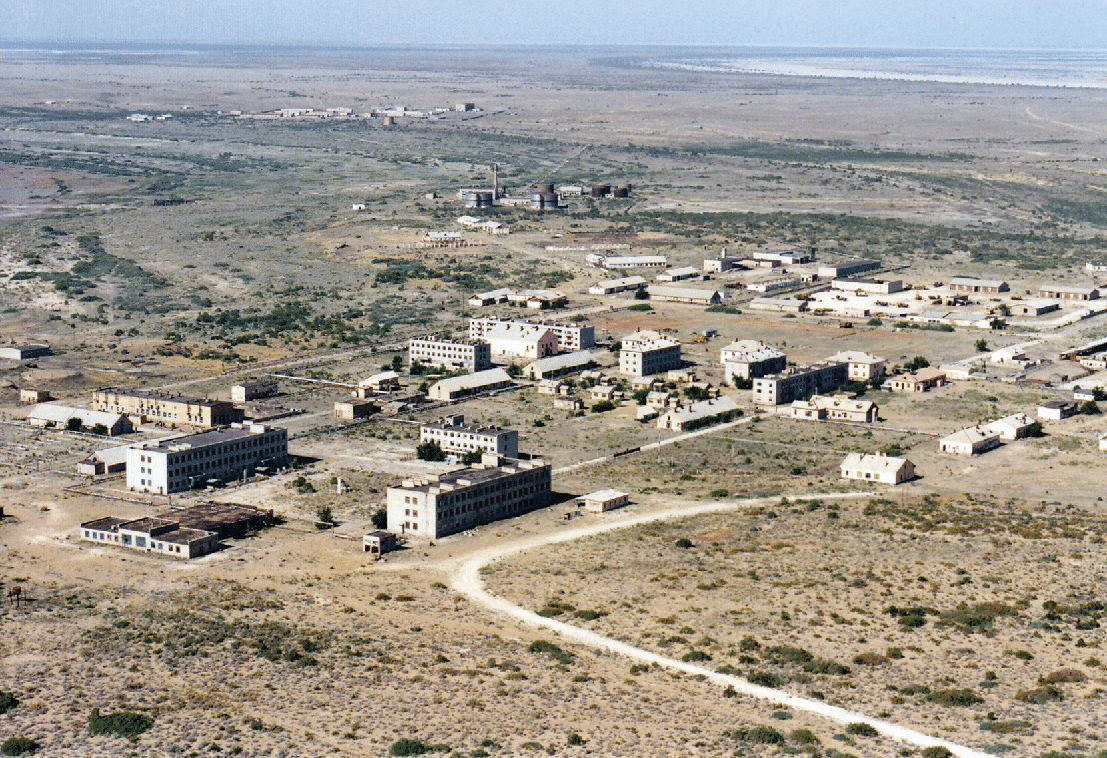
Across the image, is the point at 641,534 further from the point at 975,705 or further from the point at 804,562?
the point at 975,705

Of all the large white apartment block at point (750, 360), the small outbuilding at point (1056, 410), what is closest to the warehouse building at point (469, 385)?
the large white apartment block at point (750, 360)

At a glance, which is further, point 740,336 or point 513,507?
point 740,336

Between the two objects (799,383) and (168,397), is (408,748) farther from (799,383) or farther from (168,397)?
(799,383)

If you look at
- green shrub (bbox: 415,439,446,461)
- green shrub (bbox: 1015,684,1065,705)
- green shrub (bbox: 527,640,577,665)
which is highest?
green shrub (bbox: 1015,684,1065,705)

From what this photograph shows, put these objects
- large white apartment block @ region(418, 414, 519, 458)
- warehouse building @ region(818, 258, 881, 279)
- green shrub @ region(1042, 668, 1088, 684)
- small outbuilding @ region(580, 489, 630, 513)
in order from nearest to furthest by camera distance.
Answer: green shrub @ region(1042, 668, 1088, 684)
small outbuilding @ region(580, 489, 630, 513)
large white apartment block @ region(418, 414, 519, 458)
warehouse building @ region(818, 258, 881, 279)

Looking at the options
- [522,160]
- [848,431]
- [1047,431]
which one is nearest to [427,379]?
[848,431]

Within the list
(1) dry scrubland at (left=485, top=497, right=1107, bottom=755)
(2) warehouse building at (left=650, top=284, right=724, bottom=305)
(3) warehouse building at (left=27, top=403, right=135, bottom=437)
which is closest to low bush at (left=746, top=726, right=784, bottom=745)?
(1) dry scrubland at (left=485, top=497, right=1107, bottom=755)

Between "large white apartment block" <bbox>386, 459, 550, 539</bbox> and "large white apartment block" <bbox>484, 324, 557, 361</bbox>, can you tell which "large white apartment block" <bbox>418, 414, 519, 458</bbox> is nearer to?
"large white apartment block" <bbox>386, 459, 550, 539</bbox>
